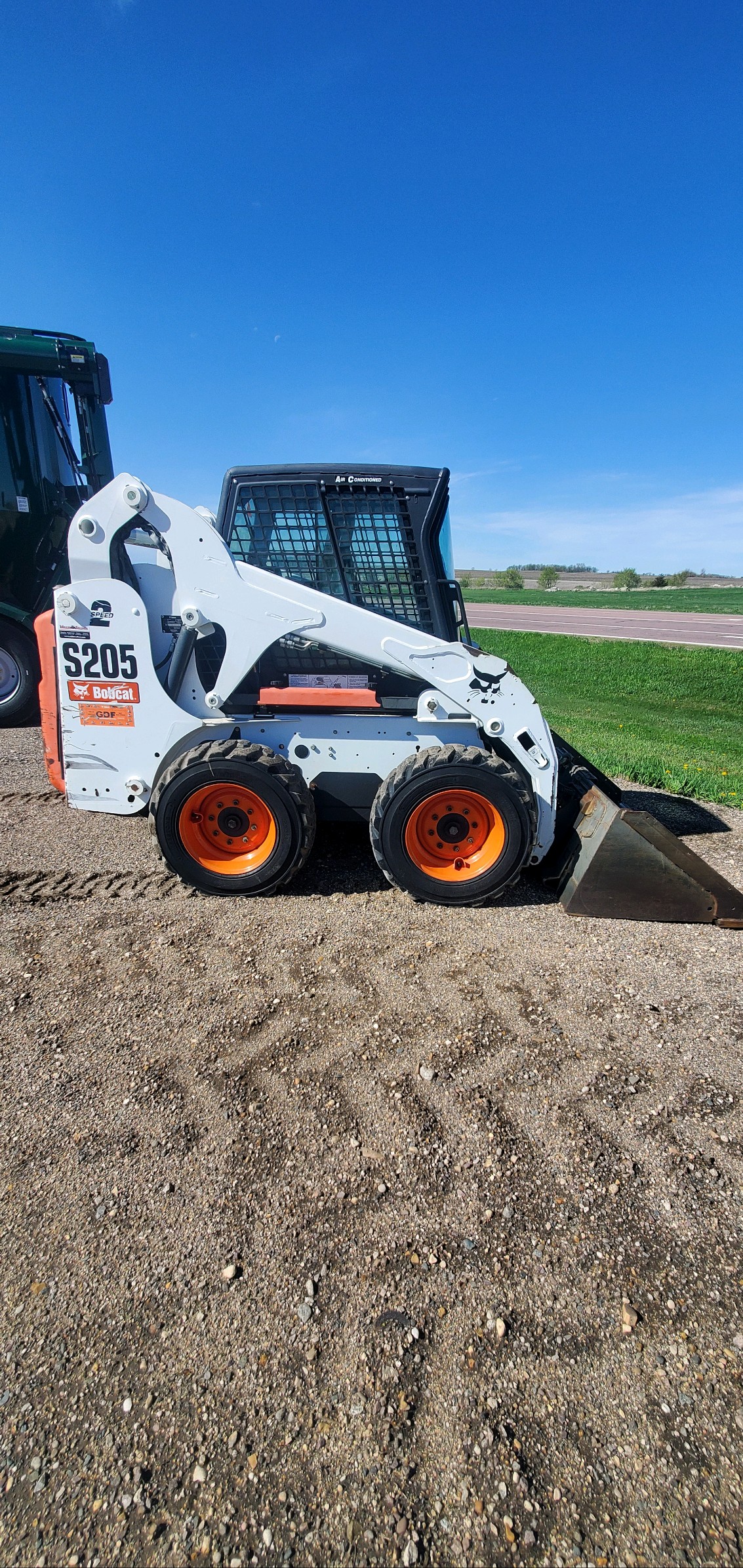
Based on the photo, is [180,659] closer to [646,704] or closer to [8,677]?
[8,677]

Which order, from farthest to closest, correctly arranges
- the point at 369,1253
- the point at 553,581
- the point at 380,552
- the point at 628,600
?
the point at 553,581, the point at 628,600, the point at 380,552, the point at 369,1253

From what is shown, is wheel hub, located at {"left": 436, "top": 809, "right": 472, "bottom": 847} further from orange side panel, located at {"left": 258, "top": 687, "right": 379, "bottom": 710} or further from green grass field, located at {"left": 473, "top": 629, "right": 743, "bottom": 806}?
green grass field, located at {"left": 473, "top": 629, "right": 743, "bottom": 806}

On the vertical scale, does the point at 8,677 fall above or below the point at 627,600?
below

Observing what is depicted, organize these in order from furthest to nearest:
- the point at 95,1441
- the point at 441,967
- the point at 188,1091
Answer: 1. the point at 441,967
2. the point at 188,1091
3. the point at 95,1441

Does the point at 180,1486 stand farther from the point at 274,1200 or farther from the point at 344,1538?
the point at 274,1200

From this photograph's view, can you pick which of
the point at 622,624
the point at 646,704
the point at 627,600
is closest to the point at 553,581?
the point at 627,600

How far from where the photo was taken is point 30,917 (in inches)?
156

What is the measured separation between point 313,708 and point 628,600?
45208 millimetres

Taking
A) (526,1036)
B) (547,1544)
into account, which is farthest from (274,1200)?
(526,1036)

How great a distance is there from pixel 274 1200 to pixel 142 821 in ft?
11.9

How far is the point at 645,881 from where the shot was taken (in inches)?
159

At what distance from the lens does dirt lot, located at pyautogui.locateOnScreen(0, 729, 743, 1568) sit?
1522mm

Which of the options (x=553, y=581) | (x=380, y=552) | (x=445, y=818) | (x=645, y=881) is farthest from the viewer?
(x=553, y=581)

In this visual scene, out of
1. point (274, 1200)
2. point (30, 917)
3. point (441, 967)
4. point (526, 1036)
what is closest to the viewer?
point (274, 1200)
